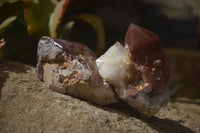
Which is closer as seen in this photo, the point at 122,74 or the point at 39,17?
the point at 122,74

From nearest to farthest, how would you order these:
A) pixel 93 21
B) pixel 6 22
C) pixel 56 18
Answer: pixel 6 22 → pixel 56 18 → pixel 93 21

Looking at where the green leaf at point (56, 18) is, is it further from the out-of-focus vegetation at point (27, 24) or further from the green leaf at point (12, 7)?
the green leaf at point (12, 7)

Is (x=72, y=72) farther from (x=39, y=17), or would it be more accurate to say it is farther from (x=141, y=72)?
(x=39, y=17)

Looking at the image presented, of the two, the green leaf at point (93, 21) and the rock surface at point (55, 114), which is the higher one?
the green leaf at point (93, 21)

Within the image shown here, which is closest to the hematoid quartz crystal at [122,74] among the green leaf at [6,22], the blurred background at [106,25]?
the blurred background at [106,25]

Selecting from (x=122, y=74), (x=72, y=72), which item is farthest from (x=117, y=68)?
(x=72, y=72)

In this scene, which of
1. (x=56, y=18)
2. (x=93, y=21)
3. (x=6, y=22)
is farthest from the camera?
(x=93, y=21)

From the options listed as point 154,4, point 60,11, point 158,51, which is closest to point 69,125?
point 158,51
